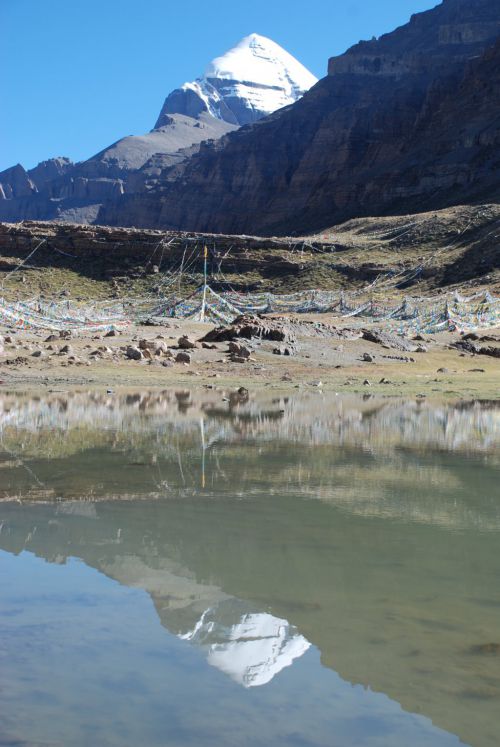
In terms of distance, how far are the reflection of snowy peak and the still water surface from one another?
1 cm

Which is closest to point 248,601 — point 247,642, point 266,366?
point 247,642

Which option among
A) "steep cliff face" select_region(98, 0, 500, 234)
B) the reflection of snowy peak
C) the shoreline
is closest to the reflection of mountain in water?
the reflection of snowy peak

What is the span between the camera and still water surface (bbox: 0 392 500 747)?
13.0 ft

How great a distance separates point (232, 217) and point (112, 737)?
142m

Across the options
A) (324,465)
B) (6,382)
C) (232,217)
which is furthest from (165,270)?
(232,217)

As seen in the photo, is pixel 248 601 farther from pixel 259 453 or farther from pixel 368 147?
pixel 368 147

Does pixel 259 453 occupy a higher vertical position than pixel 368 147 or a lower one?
lower

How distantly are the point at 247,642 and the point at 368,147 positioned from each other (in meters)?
129

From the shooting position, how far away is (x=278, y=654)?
15.4 ft

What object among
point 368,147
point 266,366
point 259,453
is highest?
point 368,147

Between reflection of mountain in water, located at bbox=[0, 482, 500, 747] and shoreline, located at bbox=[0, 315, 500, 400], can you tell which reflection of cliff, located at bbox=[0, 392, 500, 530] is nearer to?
reflection of mountain in water, located at bbox=[0, 482, 500, 747]

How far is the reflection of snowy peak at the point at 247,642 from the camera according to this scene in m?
4.51

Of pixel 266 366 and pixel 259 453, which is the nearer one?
pixel 259 453

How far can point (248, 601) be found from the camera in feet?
18.2
